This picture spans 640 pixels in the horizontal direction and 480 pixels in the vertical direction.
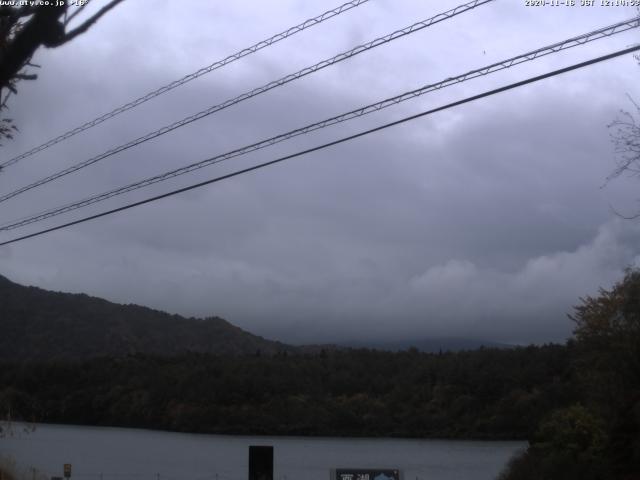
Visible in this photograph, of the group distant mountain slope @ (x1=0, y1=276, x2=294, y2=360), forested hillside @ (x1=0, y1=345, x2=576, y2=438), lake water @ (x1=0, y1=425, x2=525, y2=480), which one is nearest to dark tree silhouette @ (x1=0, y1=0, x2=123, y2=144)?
lake water @ (x1=0, y1=425, x2=525, y2=480)

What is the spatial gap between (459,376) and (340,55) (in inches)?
1422

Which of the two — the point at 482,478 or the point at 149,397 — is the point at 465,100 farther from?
the point at 149,397

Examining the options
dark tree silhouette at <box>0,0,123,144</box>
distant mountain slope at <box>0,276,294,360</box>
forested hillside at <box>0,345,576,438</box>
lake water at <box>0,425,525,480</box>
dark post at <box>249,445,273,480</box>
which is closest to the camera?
dark tree silhouette at <box>0,0,123,144</box>

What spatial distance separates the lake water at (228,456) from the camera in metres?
36.2

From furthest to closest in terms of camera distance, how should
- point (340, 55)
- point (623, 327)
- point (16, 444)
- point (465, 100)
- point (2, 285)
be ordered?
point (2, 285)
point (16, 444)
point (623, 327)
point (340, 55)
point (465, 100)

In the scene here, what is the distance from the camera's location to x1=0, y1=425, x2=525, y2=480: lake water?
36.2 metres

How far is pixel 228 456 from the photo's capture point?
40875 millimetres

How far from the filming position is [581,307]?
3553cm

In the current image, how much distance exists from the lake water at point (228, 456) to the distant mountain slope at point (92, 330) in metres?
19.9

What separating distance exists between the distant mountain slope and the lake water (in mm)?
19950

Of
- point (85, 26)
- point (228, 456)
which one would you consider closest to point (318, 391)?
point (228, 456)

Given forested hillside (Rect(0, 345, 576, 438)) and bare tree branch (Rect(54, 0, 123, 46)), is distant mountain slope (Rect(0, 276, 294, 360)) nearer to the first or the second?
forested hillside (Rect(0, 345, 576, 438))

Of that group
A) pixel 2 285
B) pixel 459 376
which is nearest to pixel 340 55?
pixel 459 376

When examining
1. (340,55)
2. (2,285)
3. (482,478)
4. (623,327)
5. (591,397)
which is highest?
(2,285)
